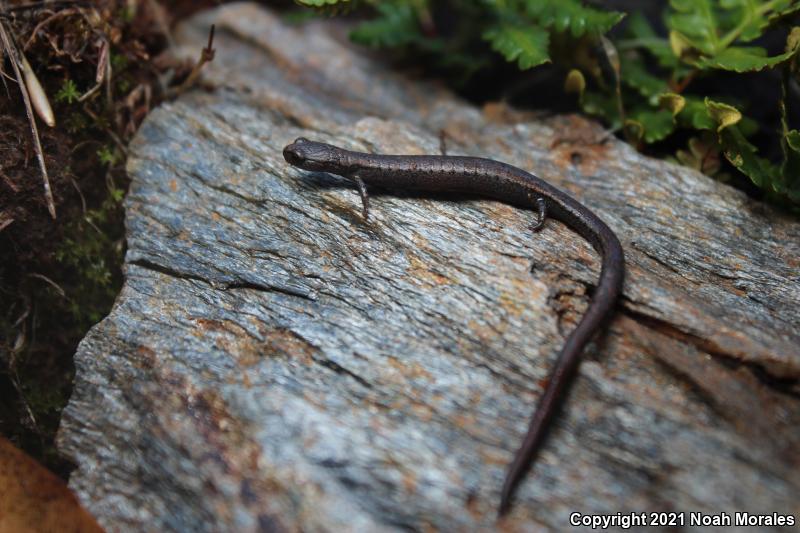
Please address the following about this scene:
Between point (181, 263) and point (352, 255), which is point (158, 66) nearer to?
point (181, 263)

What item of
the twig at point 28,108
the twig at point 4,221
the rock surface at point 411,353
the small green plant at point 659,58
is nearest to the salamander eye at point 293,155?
the rock surface at point 411,353

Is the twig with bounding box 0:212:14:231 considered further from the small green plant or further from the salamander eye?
the small green plant

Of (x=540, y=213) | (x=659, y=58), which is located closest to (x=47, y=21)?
(x=540, y=213)

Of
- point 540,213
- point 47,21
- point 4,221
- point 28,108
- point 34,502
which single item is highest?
point 47,21

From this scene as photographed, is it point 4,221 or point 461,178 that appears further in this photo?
point 461,178

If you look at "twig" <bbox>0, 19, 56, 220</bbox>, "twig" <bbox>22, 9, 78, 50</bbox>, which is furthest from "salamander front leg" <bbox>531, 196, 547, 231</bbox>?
"twig" <bbox>22, 9, 78, 50</bbox>

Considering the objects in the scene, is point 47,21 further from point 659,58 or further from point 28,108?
point 659,58

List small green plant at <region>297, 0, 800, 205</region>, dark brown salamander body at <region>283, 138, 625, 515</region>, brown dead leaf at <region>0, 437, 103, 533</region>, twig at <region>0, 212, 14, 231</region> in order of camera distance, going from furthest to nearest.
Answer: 1. small green plant at <region>297, 0, 800, 205</region>
2. dark brown salamander body at <region>283, 138, 625, 515</region>
3. twig at <region>0, 212, 14, 231</region>
4. brown dead leaf at <region>0, 437, 103, 533</region>
